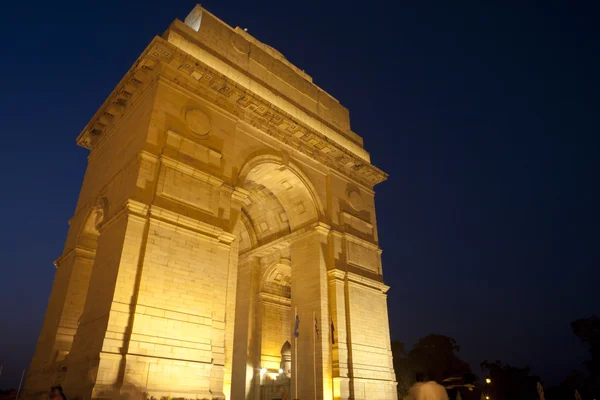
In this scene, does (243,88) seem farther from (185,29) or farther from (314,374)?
(314,374)

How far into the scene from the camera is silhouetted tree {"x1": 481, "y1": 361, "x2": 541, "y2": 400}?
49625mm

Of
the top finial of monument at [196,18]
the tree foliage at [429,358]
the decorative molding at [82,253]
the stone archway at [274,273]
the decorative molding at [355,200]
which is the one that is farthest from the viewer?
the tree foliage at [429,358]

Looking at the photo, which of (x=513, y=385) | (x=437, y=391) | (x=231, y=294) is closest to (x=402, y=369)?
(x=513, y=385)

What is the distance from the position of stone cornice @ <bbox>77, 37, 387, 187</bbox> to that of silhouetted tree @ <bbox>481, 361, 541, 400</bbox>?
4222 cm

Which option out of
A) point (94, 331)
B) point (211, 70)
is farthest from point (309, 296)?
point (211, 70)

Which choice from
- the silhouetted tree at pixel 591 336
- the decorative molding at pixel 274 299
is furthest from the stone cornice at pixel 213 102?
the silhouetted tree at pixel 591 336

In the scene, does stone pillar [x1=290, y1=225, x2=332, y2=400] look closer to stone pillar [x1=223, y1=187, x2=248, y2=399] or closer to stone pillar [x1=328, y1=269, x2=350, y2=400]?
stone pillar [x1=328, y1=269, x2=350, y2=400]

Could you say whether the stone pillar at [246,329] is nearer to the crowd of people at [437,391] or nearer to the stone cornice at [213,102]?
the stone cornice at [213,102]

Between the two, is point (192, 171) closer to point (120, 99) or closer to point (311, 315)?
point (120, 99)

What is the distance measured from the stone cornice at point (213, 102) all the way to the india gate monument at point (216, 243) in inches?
2.3

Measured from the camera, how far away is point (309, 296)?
59.7 feet

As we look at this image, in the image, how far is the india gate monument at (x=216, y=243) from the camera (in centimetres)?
1223

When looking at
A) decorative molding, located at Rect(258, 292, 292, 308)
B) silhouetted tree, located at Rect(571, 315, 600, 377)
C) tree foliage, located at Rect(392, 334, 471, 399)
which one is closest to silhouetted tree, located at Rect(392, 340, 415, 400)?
tree foliage, located at Rect(392, 334, 471, 399)

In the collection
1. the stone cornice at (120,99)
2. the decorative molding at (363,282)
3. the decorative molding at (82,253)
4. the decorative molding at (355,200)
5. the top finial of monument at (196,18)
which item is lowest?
the decorative molding at (363,282)
